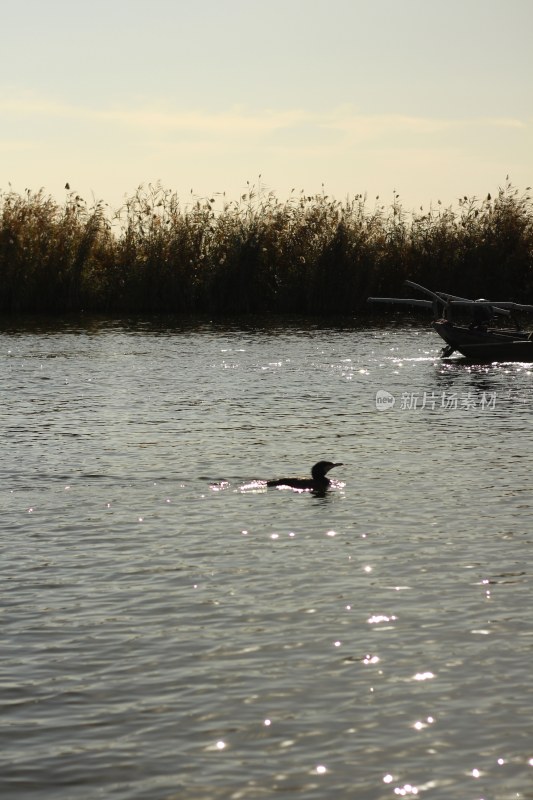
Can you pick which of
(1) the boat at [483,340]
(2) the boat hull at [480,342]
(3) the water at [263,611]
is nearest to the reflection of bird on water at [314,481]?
(3) the water at [263,611]

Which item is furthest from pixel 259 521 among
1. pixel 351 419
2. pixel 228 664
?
pixel 351 419

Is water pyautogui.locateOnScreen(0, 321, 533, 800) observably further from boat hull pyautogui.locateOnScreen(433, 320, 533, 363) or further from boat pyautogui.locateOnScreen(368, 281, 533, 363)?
boat hull pyautogui.locateOnScreen(433, 320, 533, 363)

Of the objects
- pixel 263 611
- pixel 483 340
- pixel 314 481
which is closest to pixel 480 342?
pixel 483 340

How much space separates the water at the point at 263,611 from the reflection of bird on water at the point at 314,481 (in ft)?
0.69

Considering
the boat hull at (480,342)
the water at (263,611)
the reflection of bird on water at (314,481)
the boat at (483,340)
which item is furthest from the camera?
the boat hull at (480,342)

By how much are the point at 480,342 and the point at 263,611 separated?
2825 cm

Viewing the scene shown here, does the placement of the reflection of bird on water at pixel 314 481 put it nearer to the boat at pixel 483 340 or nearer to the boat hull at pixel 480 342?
the boat at pixel 483 340

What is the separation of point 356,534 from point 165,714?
5.97 meters

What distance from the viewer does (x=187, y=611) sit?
11344 millimetres

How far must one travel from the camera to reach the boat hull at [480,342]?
125 feet

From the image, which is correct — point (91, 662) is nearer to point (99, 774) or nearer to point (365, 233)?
point (99, 774)

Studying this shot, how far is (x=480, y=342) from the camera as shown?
127 feet

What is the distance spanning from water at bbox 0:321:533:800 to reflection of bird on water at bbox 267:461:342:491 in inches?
8.3

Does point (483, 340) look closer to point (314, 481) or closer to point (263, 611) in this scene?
point (314, 481)
